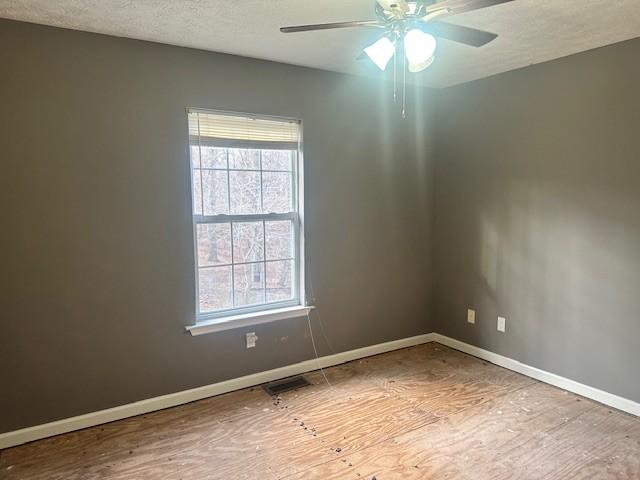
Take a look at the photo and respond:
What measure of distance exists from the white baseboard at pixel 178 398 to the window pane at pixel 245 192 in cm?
126

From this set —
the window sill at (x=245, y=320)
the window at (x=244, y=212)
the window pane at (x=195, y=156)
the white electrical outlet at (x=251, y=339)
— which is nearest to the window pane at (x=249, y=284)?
the window at (x=244, y=212)

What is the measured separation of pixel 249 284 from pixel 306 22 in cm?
185

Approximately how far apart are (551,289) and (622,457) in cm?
121

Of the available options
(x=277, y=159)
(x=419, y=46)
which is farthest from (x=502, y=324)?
(x=419, y=46)

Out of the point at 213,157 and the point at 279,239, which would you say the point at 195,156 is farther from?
the point at 279,239

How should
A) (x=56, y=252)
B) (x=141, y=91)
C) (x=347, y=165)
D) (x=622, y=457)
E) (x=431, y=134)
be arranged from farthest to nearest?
(x=431, y=134), (x=347, y=165), (x=141, y=91), (x=56, y=252), (x=622, y=457)

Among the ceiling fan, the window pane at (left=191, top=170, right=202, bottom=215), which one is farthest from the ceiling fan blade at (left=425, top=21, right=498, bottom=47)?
the window pane at (left=191, top=170, right=202, bottom=215)

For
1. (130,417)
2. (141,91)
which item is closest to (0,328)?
(130,417)

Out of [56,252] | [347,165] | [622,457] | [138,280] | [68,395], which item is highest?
[347,165]

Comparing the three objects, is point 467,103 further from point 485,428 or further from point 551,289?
point 485,428

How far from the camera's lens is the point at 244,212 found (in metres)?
3.27

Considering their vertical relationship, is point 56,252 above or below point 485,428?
above

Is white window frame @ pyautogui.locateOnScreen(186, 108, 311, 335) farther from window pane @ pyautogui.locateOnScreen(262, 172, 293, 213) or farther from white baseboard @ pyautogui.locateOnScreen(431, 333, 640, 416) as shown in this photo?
white baseboard @ pyautogui.locateOnScreen(431, 333, 640, 416)

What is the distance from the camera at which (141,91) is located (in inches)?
111
